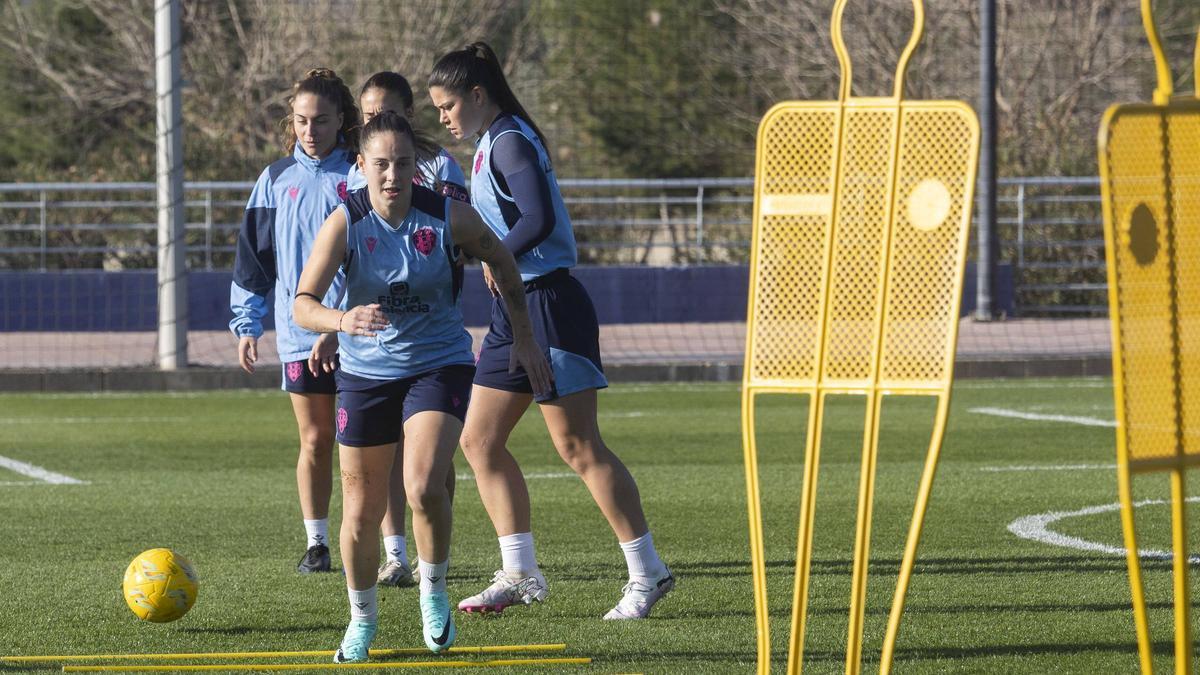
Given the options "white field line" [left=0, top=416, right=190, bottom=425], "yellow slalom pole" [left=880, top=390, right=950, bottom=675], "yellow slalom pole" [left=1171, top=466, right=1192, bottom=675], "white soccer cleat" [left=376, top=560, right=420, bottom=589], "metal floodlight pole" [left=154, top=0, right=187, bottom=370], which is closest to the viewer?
"yellow slalom pole" [left=1171, top=466, right=1192, bottom=675]

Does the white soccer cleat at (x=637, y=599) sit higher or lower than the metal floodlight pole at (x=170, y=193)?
lower

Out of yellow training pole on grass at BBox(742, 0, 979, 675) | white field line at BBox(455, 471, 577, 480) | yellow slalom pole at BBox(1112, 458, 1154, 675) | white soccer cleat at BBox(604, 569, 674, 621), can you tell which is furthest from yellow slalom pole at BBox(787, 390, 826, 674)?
white field line at BBox(455, 471, 577, 480)

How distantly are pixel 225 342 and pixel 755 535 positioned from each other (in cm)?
1592

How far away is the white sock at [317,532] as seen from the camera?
282 inches

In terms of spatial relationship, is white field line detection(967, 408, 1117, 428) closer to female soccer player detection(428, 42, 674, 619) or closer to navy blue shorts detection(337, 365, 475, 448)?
female soccer player detection(428, 42, 674, 619)

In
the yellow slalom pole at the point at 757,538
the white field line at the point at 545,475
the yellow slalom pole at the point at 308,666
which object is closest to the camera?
the yellow slalom pole at the point at 757,538

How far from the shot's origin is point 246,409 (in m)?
13.6

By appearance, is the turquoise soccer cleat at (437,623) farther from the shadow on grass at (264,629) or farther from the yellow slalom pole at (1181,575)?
the yellow slalom pole at (1181,575)

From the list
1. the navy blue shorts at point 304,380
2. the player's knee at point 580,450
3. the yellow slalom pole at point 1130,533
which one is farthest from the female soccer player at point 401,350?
the yellow slalom pole at point 1130,533

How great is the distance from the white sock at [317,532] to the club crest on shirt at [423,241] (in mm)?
2147

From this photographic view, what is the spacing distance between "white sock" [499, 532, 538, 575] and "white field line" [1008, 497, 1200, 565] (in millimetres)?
2501

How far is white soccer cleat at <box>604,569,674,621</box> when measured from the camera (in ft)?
20.1

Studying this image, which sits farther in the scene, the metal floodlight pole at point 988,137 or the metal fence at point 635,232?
the metal fence at point 635,232

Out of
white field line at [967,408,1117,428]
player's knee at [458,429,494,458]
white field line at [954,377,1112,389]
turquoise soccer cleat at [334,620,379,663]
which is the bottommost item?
turquoise soccer cleat at [334,620,379,663]
